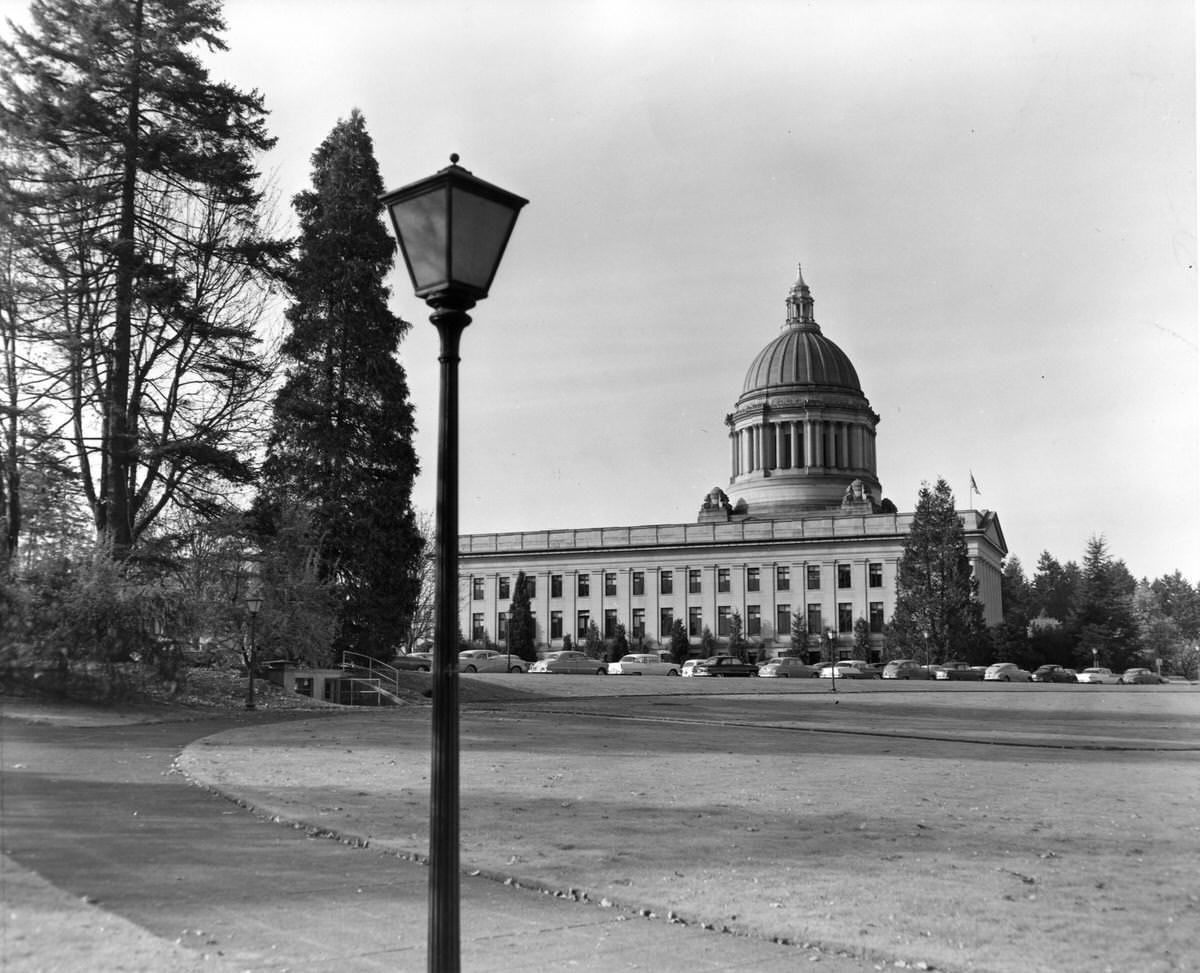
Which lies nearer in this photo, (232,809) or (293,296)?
(232,809)

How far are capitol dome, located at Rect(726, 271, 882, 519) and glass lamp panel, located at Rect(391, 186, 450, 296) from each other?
116 metres

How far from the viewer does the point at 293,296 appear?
38.5m

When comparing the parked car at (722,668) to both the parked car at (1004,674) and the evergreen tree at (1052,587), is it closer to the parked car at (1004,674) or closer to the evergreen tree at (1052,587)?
the parked car at (1004,674)

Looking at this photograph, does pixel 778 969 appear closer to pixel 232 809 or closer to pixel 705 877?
pixel 705 877

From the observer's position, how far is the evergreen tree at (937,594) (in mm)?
86625

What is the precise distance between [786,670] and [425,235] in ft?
238

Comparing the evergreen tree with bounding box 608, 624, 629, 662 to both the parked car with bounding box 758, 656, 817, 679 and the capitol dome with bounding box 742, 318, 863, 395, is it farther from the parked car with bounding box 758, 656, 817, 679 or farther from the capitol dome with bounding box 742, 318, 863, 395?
the capitol dome with bounding box 742, 318, 863, 395

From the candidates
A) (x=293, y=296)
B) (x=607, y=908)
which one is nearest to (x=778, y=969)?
(x=607, y=908)

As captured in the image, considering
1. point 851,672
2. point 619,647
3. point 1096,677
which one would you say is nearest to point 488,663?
point 851,672

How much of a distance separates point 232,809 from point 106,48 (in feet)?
71.0

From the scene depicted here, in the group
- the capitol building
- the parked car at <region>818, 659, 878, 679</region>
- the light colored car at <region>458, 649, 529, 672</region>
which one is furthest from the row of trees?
the capitol building

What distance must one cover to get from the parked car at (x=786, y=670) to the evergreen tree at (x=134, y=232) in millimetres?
50600

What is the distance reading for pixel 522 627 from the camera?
108 meters

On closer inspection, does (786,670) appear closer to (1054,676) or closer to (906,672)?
(906,672)
